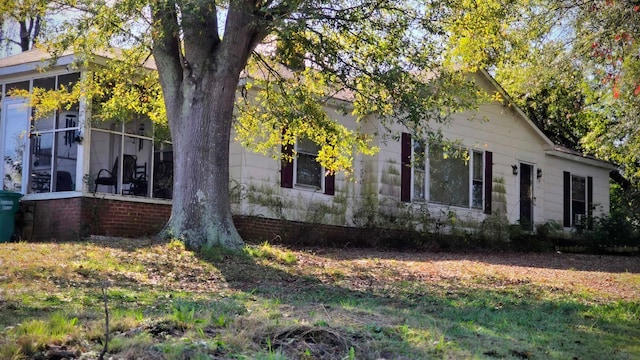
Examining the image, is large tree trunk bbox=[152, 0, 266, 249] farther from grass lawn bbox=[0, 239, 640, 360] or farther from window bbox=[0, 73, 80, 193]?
window bbox=[0, 73, 80, 193]

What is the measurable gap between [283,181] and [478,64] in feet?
16.8

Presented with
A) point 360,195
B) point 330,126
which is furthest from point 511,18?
point 360,195

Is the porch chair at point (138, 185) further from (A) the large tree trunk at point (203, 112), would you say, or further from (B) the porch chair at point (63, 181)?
(A) the large tree trunk at point (203, 112)

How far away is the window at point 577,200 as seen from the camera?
2211cm

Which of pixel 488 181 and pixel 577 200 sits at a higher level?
pixel 488 181

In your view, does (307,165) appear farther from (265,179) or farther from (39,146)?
(39,146)

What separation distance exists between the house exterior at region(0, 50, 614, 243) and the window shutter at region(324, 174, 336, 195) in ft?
0.07

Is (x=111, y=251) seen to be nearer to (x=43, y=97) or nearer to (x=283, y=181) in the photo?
(x=43, y=97)

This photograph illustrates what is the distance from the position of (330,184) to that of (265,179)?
1.81 m

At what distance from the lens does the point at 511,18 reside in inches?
548

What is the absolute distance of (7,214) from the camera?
13.7 meters

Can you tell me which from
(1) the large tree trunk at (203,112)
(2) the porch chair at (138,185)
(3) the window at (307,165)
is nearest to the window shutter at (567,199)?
(3) the window at (307,165)

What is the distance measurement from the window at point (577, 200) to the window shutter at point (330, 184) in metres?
8.85

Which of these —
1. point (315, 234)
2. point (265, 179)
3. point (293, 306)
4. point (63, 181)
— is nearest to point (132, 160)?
point (63, 181)
